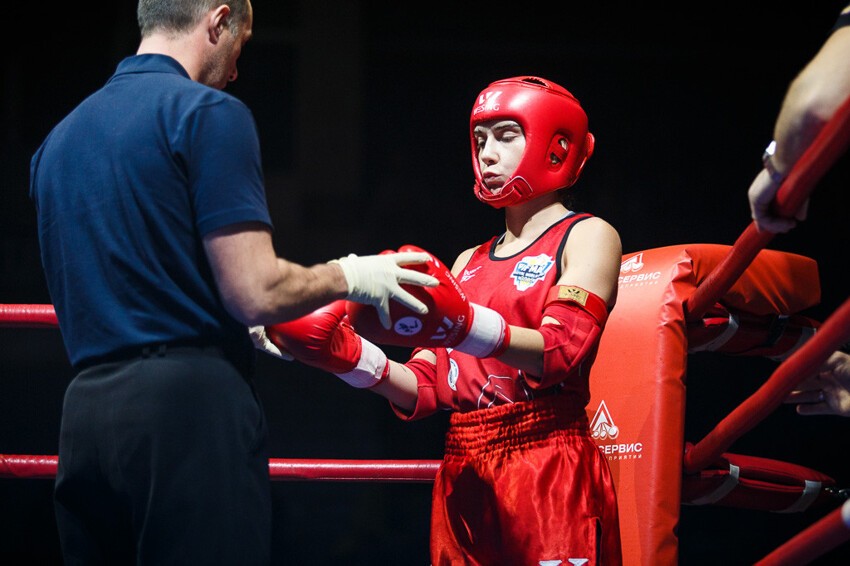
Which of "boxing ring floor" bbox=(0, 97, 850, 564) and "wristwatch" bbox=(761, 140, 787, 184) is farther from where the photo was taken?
"boxing ring floor" bbox=(0, 97, 850, 564)

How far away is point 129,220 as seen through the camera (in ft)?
4.11

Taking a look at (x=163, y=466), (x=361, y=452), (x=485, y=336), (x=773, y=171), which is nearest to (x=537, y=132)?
(x=485, y=336)

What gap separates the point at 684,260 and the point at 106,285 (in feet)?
3.90

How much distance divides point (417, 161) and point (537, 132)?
2057 millimetres

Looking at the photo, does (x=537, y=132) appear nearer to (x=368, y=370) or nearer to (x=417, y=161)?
(x=368, y=370)

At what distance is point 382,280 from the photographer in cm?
140

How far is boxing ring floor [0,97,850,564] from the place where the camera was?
3.22 meters

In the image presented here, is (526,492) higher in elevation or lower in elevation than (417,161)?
lower

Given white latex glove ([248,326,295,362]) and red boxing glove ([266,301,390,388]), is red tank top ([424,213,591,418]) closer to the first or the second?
red boxing glove ([266,301,390,388])

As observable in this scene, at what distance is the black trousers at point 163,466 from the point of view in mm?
1176

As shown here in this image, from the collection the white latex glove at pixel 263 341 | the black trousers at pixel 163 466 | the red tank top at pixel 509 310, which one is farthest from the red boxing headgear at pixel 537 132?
the black trousers at pixel 163 466

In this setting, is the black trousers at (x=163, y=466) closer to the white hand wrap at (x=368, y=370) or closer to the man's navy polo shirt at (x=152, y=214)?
the man's navy polo shirt at (x=152, y=214)

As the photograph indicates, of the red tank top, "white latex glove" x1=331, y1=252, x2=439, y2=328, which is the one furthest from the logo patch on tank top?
"white latex glove" x1=331, y1=252, x2=439, y2=328

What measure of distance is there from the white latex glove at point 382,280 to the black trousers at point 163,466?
233 millimetres
